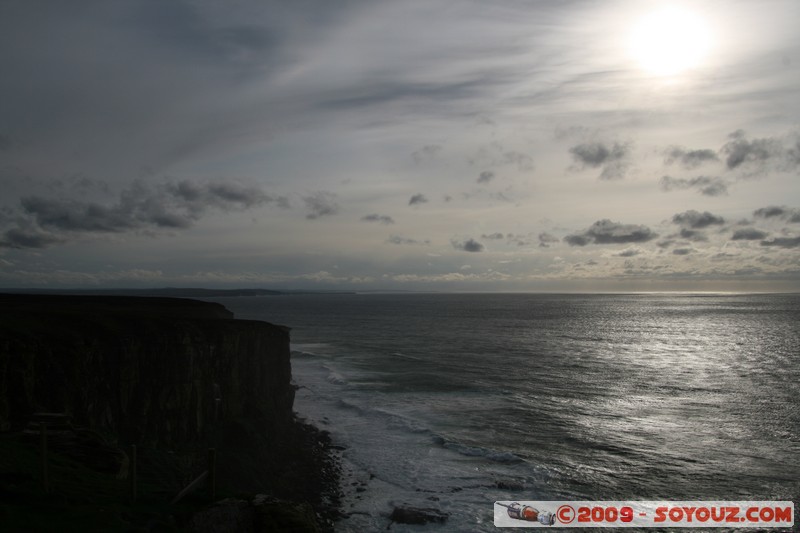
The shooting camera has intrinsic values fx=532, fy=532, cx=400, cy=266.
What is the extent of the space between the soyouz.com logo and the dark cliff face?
66.6 ft

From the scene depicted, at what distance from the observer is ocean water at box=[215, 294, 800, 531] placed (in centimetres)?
→ 3031

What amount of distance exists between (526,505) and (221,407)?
22.1 m

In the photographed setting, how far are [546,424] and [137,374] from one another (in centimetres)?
3091

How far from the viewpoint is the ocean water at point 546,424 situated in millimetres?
30312

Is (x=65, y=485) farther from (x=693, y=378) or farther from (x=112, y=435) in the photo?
(x=693, y=378)

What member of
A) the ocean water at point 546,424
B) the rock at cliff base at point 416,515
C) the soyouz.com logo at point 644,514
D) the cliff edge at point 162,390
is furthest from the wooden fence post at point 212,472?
the soyouz.com logo at point 644,514

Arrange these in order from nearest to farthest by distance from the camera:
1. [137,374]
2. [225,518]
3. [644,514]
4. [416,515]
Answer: [225,518] → [416,515] → [644,514] → [137,374]

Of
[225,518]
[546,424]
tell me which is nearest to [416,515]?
[225,518]

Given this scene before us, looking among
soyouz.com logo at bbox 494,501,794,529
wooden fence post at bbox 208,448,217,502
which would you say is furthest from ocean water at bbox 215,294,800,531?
wooden fence post at bbox 208,448,217,502

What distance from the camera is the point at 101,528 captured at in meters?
13.9

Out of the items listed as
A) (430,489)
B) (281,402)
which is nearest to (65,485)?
(430,489)

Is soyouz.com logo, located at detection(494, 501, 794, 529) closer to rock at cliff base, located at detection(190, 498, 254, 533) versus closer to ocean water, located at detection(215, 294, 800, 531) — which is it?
ocean water, located at detection(215, 294, 800, 531)

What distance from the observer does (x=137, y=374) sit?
3172 centimetres

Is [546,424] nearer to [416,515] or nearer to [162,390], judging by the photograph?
[416,515]
